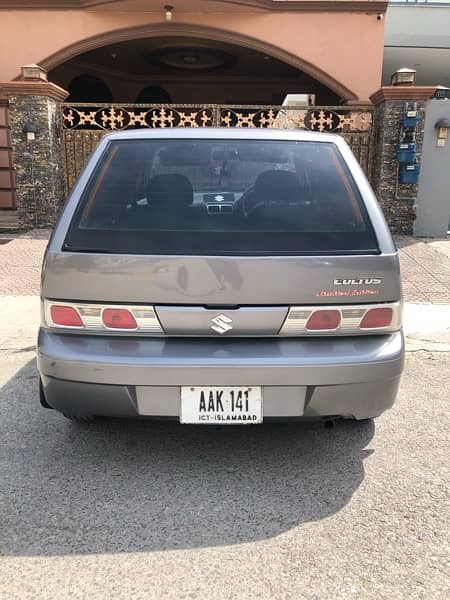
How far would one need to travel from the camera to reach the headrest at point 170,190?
9.58 feet

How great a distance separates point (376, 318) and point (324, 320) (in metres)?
0.27

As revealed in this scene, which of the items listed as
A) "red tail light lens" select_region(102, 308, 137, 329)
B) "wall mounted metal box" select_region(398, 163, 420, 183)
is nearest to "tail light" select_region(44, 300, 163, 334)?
"red tail light lens" select_region(102, 308, 137, 329)

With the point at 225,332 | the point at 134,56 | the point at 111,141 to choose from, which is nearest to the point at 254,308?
the point at 225,332

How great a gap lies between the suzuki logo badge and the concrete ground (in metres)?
0.81

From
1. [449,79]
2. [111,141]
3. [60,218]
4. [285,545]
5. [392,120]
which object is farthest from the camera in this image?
[449,79]

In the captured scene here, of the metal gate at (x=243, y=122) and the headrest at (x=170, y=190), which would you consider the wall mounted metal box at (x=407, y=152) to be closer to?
the metal gate at (x=243, y=122)

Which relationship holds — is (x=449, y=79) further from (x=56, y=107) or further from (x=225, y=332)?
(x=225, y=332)

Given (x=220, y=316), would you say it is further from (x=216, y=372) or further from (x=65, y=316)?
(x=65, y=316)

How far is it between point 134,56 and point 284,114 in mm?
6914

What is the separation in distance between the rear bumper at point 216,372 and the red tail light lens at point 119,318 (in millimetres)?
74

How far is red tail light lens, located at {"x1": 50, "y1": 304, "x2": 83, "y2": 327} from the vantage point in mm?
2666

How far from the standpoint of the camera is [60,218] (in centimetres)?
283

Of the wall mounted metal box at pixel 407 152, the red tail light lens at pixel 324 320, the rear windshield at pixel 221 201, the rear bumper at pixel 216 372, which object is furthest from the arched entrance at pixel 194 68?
the rear bumper at pixel 216 372

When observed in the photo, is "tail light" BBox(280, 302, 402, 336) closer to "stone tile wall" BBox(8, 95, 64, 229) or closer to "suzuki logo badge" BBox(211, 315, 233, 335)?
"suzuki logo badge" BBox(211, 315, 233, 335)
